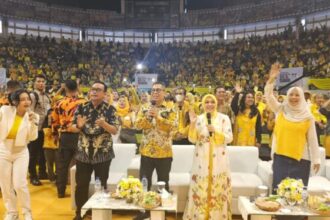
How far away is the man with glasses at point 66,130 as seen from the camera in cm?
490

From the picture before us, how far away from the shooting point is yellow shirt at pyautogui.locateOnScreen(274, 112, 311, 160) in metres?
3.48

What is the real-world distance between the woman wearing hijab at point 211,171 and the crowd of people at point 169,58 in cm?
1193

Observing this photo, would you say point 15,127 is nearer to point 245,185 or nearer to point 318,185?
point 245,185

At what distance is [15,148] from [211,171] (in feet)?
6.66

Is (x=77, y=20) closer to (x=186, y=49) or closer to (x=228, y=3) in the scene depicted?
(x=186, y=49)

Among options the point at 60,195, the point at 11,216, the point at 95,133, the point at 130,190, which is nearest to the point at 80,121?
the point at 95,133

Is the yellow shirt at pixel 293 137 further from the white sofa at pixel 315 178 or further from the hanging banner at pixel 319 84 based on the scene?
the hanging banner at pixel 319 84

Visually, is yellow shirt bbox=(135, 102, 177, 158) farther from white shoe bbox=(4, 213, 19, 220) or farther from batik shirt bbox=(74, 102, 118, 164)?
white shoe bbox=(4, 213, 19, 220)

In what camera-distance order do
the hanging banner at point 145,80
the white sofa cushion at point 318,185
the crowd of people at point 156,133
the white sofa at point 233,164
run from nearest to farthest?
1. the crowd of people at point 156,133
2. the white sofa cushion at point 318,185
3. the white sofa at point 233,164
4. the hanging banner at point 145,80

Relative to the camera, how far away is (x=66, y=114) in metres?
4.92

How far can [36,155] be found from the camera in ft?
19.1

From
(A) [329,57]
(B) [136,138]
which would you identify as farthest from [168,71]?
(B) [136,138]

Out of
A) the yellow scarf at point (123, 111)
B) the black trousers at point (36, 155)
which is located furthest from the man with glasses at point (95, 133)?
the yellow scarf at point (123, 111)

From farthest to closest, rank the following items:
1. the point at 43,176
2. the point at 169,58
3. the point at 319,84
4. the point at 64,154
→ 1. the point at 169,58
2. the point at 319,84
3. the point at 43,176
4. the point at 64,154
